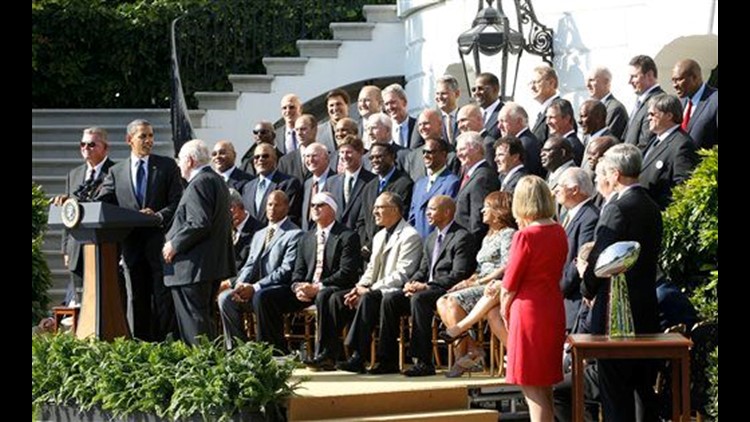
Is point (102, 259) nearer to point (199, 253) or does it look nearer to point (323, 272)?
point (199, 253)

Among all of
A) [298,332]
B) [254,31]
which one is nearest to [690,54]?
[298,332]

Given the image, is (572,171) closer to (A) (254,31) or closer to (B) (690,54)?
(B) (690,54)

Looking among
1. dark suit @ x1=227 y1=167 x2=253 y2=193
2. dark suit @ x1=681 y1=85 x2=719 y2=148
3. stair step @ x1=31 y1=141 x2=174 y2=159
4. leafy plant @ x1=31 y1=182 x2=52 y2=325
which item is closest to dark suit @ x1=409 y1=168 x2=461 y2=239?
dark suit @ x1=681 y1=85 x2=719 y2=148

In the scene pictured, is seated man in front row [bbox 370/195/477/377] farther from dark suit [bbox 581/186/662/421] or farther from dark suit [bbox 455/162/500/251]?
dark suit [bbox 581/186/662/421]

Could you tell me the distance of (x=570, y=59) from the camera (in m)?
18.4

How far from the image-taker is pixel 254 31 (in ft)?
73.3

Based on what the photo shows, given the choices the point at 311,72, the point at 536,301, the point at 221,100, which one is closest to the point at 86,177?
the point at 536,301

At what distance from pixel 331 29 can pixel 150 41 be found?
2335mm

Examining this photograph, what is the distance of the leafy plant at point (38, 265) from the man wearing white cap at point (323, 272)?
3.20 m

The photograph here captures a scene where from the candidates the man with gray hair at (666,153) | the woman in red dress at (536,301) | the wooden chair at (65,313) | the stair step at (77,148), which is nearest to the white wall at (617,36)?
the stair step at (77,148)

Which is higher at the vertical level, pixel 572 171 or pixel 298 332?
pixel 572 171

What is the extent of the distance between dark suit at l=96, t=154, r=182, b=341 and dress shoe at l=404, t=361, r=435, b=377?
7.54ft

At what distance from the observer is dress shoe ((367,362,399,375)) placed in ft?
45.5
